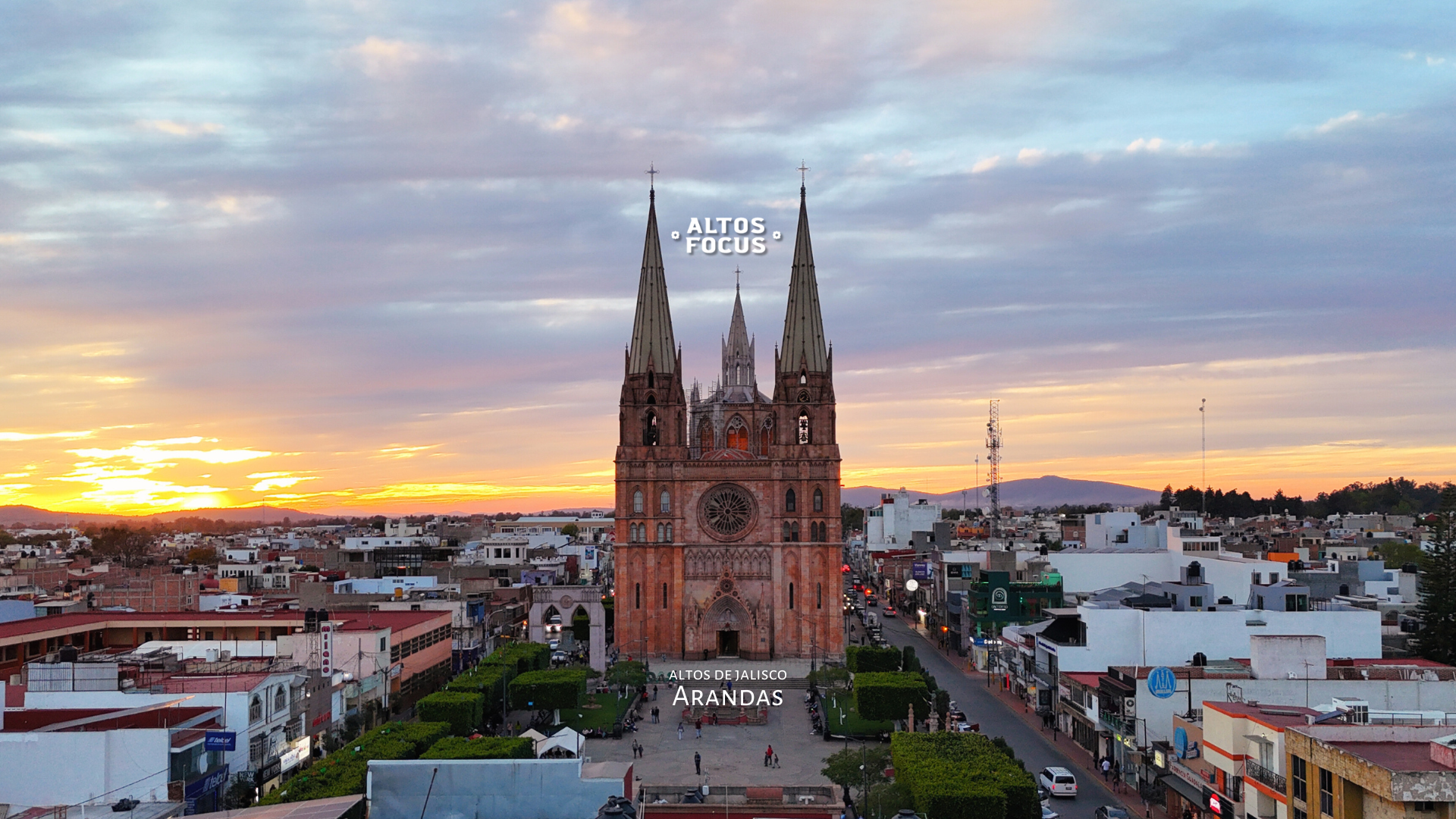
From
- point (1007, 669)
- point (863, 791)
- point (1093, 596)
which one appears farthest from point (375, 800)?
point (1093, 596)

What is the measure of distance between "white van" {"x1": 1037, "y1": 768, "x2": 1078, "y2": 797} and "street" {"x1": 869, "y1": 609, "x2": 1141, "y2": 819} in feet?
1.06

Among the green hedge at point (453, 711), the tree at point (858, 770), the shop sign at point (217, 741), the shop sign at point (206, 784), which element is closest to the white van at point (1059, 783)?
the tree at point (858, 770)

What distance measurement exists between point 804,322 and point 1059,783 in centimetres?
5648

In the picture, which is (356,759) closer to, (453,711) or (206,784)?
(206,784)

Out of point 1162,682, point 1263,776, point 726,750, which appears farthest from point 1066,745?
point 1263,776

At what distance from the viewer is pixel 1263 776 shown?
39.4 metres

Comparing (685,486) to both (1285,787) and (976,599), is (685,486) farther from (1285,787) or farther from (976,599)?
(1285,787)

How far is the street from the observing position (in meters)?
52.2

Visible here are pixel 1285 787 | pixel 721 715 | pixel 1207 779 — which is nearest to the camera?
pixel 1285 787

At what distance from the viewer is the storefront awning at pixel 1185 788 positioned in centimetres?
4616

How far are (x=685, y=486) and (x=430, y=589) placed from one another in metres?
23.9

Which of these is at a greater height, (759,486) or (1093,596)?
(759,486)

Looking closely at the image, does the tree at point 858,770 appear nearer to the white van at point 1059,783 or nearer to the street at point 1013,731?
the white van at point 1059,783

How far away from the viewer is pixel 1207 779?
45312 mm
